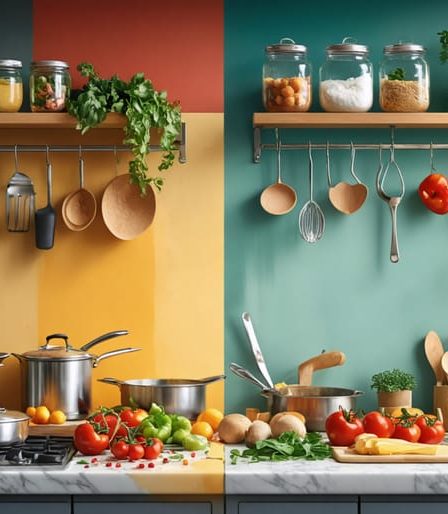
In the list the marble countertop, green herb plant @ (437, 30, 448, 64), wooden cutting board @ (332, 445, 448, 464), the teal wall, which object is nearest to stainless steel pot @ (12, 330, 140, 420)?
the teal wall

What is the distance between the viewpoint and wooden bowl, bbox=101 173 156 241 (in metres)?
3.38

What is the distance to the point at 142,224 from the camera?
338cm

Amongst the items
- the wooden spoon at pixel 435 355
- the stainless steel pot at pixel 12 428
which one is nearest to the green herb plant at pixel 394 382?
the wooden spoon at pixel 435 355

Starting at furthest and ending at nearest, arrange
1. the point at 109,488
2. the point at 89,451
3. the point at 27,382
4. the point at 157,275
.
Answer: the point at 157,275, the point at 27,382, the point at 89,451, the point at 109,488

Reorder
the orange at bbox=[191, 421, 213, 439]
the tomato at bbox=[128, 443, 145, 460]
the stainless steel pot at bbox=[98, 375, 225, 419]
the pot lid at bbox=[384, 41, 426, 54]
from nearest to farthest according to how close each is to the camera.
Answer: the tomato at bbox=[128, 443, 145, 460] < the orange at bbox=[191, 421, 213, 439] < the stainless steel pot at bbox=[98, 375, 225, 419] < the pot lid at bbox=[384, 41, 426, 54]

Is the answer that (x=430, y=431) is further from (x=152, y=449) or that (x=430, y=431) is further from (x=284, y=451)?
(x=152, y=449)

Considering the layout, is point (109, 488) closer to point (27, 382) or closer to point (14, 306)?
point (27, 382)

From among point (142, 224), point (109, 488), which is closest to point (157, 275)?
point (142, 224)

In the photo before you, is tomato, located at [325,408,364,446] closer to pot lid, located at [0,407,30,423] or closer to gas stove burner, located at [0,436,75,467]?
gas stove burner, located at [0,436,75,467]

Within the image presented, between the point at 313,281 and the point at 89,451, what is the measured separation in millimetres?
993

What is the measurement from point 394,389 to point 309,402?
0.33 meters

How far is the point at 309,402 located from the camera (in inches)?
122

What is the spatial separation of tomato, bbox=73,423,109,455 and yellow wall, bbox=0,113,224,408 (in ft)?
1.83
